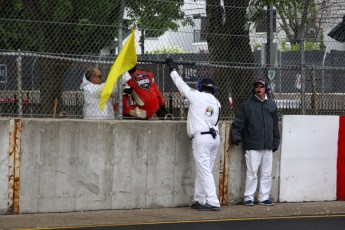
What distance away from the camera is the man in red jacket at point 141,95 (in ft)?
41.8

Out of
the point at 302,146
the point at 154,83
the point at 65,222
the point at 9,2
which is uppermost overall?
the point at 9,2

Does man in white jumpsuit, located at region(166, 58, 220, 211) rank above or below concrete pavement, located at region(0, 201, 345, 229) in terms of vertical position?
above

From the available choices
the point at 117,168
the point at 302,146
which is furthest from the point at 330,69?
the point at 117,168

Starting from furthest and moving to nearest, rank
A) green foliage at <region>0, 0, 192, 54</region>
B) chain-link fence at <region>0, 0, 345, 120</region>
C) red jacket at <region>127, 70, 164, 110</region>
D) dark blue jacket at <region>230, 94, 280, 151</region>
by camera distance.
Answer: dark blue jacket at <region>230, 94, 280, 151</region>
red jacket at <region>127, 70, 164, 110</region>
green foliage at <region>0, 0, 192, 54</region>
chain-link fence at <region>0, 0, 345, 120</region>

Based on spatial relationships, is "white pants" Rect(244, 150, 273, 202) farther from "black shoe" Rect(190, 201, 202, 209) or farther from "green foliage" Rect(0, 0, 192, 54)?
"green foliage" Rect(0, 0, 192, 54)

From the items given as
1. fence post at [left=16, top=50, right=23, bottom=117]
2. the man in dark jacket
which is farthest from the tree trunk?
fence post at [left=16, top=50, right=23, bottom=117]

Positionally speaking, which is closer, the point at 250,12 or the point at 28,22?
the point at 28,22

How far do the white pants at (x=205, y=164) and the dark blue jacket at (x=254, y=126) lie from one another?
649mm

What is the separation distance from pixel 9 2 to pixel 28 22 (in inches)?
29.3

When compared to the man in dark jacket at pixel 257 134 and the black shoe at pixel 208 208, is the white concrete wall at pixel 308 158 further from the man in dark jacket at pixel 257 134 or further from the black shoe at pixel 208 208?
the black shoe at pixel 208 208

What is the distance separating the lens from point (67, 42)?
40.5 feet

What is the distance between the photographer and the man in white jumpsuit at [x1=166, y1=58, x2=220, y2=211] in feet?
41.0

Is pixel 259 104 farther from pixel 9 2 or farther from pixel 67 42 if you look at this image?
pixel 9 2

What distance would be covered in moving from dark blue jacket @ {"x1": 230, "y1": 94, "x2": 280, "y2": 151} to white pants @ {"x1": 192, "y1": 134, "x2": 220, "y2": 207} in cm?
65
